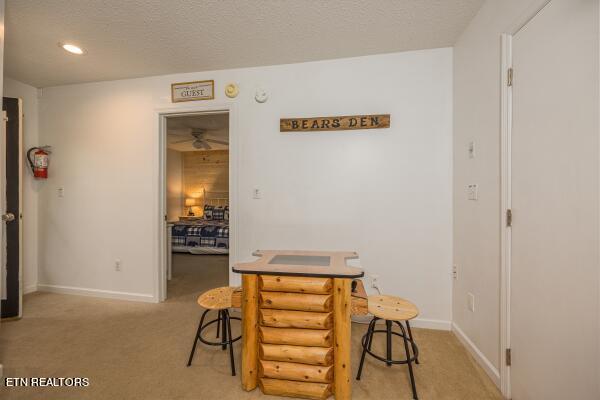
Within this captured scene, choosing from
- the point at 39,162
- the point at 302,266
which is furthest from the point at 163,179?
the point at 302,266

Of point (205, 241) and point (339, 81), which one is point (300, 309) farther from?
point (205, 241)

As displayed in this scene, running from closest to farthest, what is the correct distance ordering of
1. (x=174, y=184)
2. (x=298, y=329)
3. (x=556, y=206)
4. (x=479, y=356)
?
(x=556, y=206), (x=298, y=329), (x=479, y=356), (x=174, y=184)

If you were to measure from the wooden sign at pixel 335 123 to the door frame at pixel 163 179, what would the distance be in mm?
559

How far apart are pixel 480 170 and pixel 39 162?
15.2 ft

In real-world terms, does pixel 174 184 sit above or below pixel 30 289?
above

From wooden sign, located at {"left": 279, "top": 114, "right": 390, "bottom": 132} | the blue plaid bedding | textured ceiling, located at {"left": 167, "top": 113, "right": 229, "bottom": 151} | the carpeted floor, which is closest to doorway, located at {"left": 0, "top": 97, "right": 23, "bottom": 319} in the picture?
the carpeted floor

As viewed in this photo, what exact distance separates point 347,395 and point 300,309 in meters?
0.55

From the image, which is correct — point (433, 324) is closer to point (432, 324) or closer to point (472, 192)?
point (432, 324)

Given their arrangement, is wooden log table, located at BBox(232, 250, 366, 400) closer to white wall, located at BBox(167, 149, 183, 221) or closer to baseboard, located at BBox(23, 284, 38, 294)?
baseboard, located at BBox(23, 284, 38, 294)

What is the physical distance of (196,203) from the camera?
698cm

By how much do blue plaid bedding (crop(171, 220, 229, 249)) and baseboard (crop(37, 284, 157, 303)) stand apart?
2160 mm

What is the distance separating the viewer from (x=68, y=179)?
10.2 feet

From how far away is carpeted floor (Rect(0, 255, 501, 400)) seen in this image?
5.05ft

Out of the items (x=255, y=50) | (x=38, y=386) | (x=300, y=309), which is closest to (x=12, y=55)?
(x=255, y=50)
